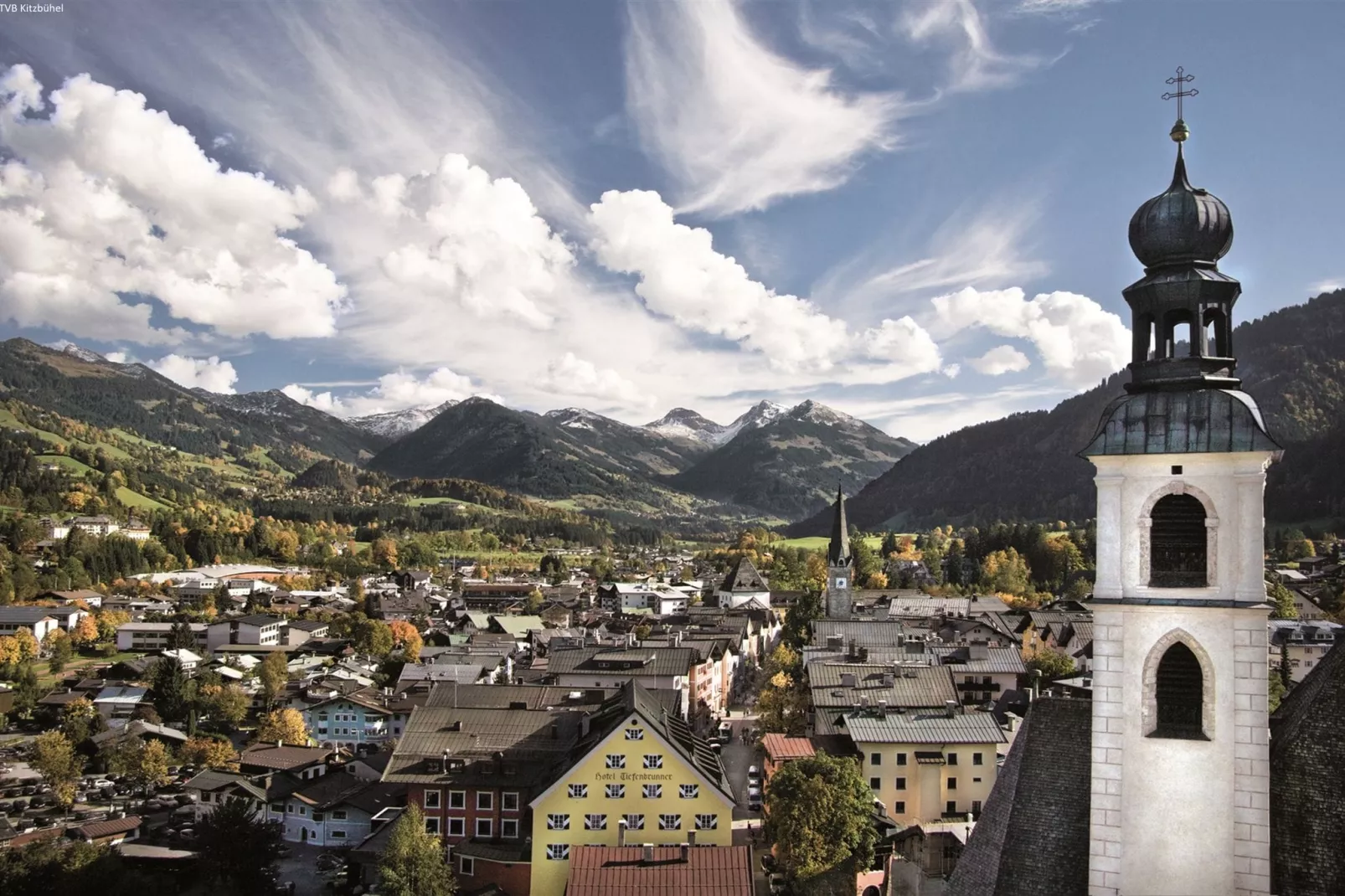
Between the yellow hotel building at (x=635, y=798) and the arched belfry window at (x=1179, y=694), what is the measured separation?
87.3 feet

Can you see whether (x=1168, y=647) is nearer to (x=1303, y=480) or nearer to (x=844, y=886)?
(x=844, y=886)

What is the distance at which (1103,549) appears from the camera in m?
Result: 19.9

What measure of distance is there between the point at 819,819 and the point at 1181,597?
73.2 ft

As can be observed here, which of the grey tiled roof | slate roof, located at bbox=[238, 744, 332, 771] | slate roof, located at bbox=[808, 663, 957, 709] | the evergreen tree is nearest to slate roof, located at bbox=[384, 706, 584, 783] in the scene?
the grey tiled roof

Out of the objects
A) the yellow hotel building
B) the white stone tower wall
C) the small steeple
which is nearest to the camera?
the white stone tower wall

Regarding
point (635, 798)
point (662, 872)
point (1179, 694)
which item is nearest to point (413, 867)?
point (635, 798)

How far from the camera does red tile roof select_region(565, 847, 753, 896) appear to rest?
107 feet

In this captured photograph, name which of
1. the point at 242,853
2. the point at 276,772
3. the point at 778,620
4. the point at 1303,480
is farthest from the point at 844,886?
the point at 1303,480

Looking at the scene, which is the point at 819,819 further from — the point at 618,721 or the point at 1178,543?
the point at 1178,543

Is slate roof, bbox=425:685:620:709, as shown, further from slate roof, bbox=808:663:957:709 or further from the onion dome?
the onion dome

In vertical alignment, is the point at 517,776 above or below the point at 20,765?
above

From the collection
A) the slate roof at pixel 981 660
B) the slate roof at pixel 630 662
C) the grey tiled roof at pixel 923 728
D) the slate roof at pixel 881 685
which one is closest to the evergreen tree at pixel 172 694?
the slate roof at pixel 630 662

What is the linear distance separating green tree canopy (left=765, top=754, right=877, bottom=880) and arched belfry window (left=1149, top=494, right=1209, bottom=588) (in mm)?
21820

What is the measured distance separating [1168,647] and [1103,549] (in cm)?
222
